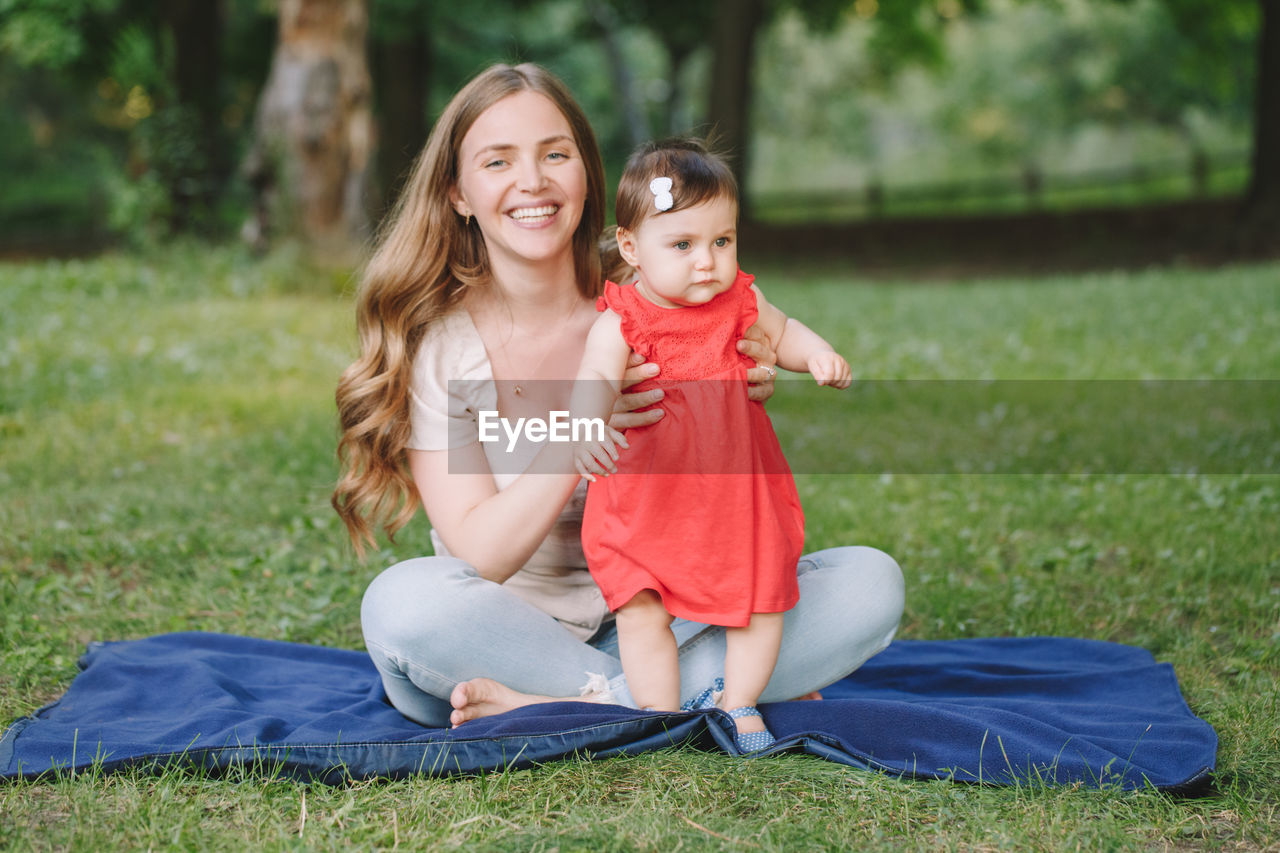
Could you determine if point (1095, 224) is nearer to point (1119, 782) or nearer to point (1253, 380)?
point (1253, 380)

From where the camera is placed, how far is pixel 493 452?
3064 mm

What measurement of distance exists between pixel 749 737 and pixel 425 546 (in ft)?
7.49

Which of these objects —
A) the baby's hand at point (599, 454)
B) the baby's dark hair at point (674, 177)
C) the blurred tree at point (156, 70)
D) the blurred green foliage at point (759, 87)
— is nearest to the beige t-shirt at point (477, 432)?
the baby's hand at point (599, 454)

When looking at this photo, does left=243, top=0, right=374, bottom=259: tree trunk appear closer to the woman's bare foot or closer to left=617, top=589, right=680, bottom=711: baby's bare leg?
the woman's bare foot

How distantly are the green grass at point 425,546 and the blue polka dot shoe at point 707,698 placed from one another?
19 cm

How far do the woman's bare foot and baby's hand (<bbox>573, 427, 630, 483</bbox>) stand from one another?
656mm

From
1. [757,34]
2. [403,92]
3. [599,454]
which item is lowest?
[599,454]

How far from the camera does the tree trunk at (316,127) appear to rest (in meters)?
10.2

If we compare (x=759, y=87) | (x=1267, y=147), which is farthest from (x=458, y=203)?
(x=759, y=87)

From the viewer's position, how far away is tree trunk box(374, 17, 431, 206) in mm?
19078

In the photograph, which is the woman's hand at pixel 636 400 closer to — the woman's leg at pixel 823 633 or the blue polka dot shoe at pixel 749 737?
the woman's leg at pixel 823 633

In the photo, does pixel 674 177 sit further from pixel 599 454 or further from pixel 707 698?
pixel 707 698

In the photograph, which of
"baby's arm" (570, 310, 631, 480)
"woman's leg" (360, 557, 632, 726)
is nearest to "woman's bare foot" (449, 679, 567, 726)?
"woman's leg" (360, 557, 632, 726)

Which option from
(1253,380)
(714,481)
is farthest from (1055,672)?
(1253,380)
